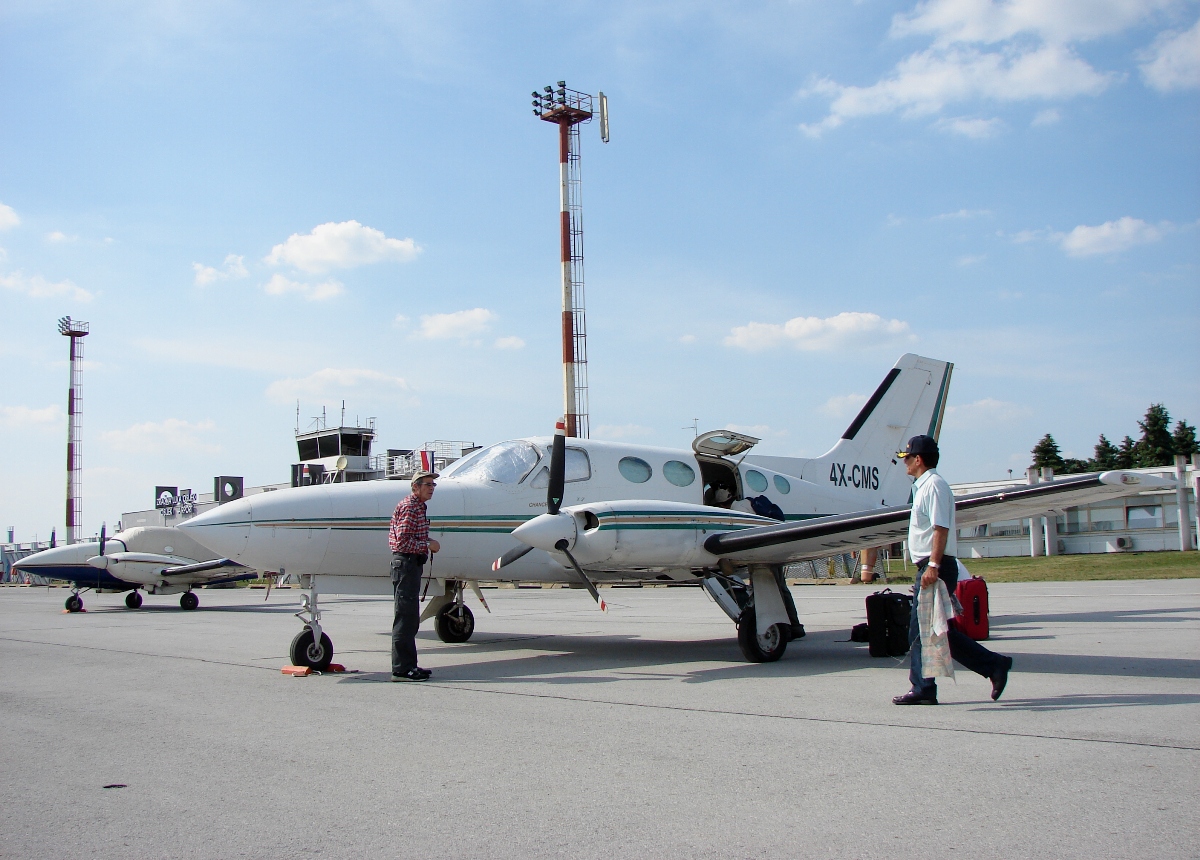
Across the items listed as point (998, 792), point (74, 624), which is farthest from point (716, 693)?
point (74, 624)

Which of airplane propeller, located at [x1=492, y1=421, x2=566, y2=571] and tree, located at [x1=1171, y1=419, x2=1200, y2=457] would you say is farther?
tree, located at [x1=1171, y1=419, x2=1200, y2=457]

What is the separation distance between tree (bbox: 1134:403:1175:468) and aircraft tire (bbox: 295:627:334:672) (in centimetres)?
8285

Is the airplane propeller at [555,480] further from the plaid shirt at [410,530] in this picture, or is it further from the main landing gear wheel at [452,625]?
the main landing gear wheel at [452,625]

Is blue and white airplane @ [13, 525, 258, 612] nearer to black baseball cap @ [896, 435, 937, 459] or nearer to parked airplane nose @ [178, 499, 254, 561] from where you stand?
parked airplane nose @ [178, 499, 254, 561]

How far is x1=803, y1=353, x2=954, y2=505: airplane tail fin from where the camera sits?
48.7ft

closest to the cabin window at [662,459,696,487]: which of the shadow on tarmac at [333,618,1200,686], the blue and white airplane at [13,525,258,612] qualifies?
the shadow on tarmac at [333,618,1200,686]

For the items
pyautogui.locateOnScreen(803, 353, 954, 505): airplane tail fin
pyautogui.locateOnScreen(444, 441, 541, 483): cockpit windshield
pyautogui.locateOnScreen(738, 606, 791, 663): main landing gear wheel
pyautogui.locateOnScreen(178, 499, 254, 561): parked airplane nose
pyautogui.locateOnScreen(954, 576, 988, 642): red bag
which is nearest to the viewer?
pyautogui.locateOnScreen(178, 499, 254, 561): parked airplane nose

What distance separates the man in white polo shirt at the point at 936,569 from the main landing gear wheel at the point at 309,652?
5384 millimetres

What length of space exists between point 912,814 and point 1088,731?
2.22m

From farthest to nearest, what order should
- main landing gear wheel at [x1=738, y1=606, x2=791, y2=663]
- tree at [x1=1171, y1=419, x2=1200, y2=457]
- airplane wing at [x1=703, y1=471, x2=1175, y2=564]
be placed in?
tree at [x1=1171, y1=419, x2=1200, y2=457] → main landing gear wheel at [x1=738, y1=606, x2=791, y2=663] → airplane wing at [x1=703, y1=471, x2=1175, y2=564]

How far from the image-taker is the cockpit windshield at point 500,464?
10.3 metres

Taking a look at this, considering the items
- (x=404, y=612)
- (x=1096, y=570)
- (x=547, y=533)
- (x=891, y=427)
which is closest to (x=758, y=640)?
(x=547, y=533)

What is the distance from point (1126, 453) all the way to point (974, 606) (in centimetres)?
8369

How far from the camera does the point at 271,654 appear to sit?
10953 mm
